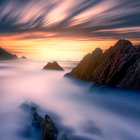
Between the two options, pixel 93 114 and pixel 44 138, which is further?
pixel 93 114

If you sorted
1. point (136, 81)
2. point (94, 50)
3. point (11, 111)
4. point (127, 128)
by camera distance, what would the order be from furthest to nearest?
point (94, 50) < point (136, 81) < point (11, 111) < point (127, 128)

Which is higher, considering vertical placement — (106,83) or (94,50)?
(94,50)

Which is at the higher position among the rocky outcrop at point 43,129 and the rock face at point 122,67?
the rock face at point 122,67

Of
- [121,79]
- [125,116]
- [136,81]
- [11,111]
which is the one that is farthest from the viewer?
[121,79]

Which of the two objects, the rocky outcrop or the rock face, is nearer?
the rocky outcrop

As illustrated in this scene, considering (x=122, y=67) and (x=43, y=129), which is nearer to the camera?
(x=43, y=129)

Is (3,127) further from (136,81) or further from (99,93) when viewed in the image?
(136,81)

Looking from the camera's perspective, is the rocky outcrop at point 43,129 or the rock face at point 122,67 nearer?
the rocky outcrop at point 43,129

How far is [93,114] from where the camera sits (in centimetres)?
1380

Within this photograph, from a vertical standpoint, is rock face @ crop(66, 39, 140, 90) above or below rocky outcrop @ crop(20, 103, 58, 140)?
above

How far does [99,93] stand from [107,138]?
437 inches

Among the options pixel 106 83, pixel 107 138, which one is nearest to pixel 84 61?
pixel 106 83

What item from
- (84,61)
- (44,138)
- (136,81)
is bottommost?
(44,138)

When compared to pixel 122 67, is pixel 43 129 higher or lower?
lower
